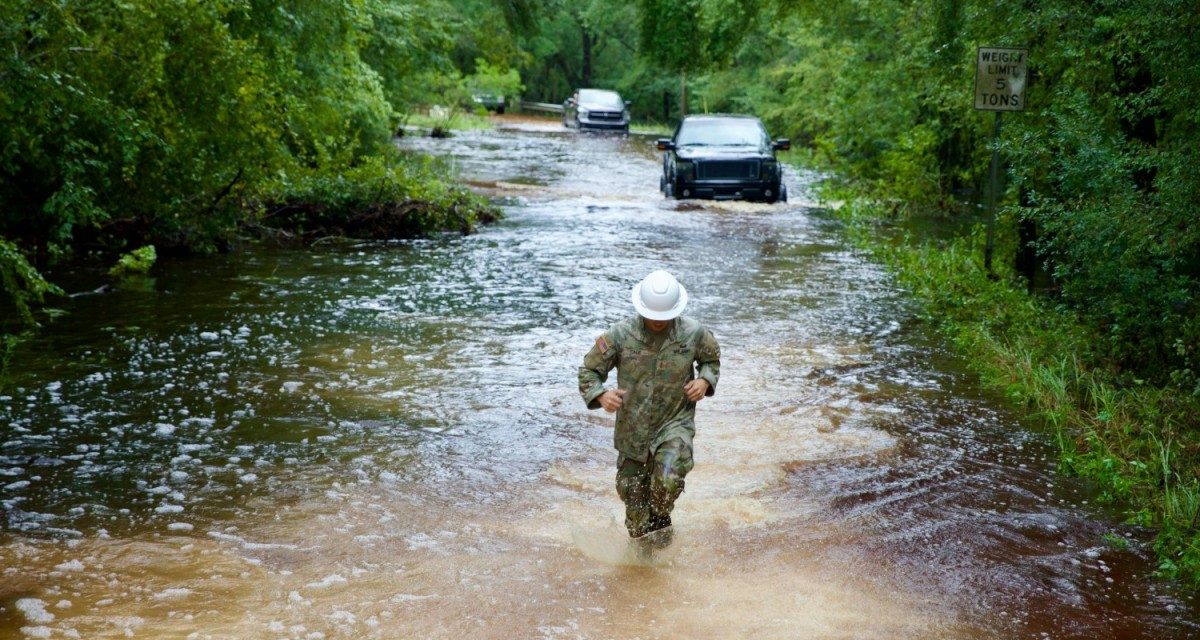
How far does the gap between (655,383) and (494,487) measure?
1857 millimetres

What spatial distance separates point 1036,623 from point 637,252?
1211 centimetres

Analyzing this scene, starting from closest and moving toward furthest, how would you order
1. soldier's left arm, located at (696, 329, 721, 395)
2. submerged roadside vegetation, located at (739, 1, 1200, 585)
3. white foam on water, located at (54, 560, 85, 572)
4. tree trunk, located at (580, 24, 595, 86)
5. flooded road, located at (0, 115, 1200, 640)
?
flooded road, located at (0, 115, 1200, 640) → white foam on water, located at (54, 560, 85, 572) → soldier's left arm, located at (696, 329, 721, 395) → submerged roadside vegetation, located at (739, 1, 1200, 585) → tree trunk, located at (580, 24, 595, 86)

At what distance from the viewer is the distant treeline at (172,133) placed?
33.7 feet

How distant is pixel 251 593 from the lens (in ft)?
19.4

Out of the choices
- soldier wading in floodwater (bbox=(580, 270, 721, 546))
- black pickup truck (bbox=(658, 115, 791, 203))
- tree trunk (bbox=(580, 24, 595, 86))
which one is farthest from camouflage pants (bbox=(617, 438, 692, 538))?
tree trunk (bbox=(580, 24, 595, 86))

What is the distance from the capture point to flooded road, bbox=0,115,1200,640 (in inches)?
231

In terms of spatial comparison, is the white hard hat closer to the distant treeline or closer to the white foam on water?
the white foam on water

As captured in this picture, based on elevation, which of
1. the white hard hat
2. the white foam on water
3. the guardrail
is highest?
the white hard hat

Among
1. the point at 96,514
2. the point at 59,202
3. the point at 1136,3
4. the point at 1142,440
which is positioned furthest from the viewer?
the point at 59,202

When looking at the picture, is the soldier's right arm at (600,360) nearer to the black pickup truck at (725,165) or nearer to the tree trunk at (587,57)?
the black pickup truck at (725,165)

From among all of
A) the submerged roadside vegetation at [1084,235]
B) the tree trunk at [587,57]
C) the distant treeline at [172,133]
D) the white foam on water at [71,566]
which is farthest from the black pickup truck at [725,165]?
the tree trunk at [587,57]

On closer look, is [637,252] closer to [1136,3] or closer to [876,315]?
[876,315]

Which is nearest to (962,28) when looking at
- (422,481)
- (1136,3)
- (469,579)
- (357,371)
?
(1136,3)

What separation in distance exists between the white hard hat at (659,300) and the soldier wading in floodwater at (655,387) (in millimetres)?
61
